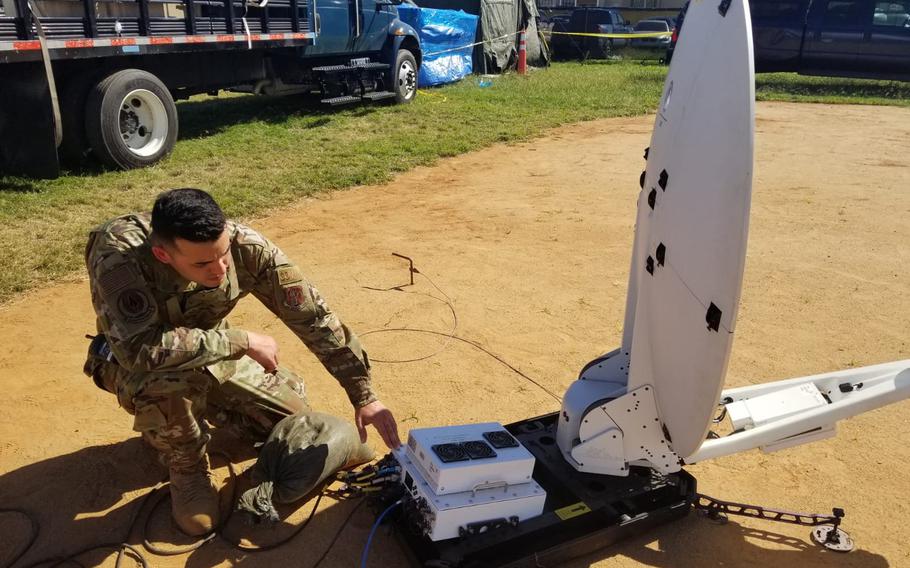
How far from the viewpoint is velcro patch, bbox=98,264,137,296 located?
276cm

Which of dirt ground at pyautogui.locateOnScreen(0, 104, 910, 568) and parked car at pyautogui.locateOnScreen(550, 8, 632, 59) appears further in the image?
parked car at pyautogui.locateOnScreen(550, 8, 632, 59)

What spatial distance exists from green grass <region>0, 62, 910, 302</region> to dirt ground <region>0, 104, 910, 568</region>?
547 millimetres

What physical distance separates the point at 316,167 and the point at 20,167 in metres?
3.25

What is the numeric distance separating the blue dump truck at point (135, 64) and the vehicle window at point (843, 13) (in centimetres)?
990

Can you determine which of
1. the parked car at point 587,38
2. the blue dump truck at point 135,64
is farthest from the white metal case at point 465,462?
the parked car at point 587,38

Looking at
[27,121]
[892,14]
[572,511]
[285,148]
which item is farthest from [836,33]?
[572,511]

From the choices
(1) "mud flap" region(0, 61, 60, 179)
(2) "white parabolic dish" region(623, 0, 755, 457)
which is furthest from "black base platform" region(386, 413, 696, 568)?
(1) "mud flap" region(0, 61, 60, 179)

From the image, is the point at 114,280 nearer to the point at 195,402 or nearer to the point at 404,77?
the point at 195,402

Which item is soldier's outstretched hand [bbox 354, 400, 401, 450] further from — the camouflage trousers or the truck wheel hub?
the truck wheel hub

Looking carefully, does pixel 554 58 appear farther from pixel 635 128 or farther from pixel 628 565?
pixel 628 565

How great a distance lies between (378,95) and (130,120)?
527cm

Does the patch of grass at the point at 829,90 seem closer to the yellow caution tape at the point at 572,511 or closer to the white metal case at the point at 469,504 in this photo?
the yellow caution tape at the point at 572,511

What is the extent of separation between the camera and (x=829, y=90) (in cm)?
1866

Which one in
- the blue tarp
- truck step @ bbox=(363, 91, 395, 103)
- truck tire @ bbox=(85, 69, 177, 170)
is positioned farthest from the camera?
the blue tarp
